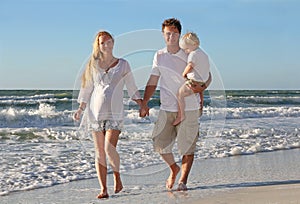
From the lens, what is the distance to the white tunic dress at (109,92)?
15.0 ft

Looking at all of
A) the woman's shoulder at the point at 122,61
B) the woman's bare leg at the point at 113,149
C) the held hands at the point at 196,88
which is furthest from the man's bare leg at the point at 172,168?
the woman's shoulder at the point at 122,61

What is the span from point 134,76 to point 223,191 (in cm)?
145

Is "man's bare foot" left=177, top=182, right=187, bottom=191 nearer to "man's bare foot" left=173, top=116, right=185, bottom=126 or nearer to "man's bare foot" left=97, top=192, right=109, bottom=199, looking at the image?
"man's bare foot" left=173, top=116, right=185, bottom=126

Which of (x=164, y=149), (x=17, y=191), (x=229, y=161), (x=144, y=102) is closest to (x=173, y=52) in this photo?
(x=144, y=102)

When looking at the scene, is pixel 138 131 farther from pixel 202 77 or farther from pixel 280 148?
pixel 202 77

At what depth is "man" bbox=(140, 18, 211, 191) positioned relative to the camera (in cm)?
471

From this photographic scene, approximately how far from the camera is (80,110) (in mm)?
4711

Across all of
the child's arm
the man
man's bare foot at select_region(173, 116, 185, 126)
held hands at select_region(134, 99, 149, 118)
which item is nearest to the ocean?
held hands at select_region(134, 99, 149, 118)

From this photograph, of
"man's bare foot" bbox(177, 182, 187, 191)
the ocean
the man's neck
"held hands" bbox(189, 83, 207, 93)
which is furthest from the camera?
the ocean

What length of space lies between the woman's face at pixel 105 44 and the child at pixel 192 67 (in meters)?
0.69

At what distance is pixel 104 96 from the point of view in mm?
4574

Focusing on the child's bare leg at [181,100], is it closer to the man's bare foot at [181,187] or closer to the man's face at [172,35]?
the man's face at [172,35]

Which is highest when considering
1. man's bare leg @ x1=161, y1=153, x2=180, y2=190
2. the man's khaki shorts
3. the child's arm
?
the child's arm

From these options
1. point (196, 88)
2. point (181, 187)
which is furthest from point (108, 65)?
point (181, 187)
